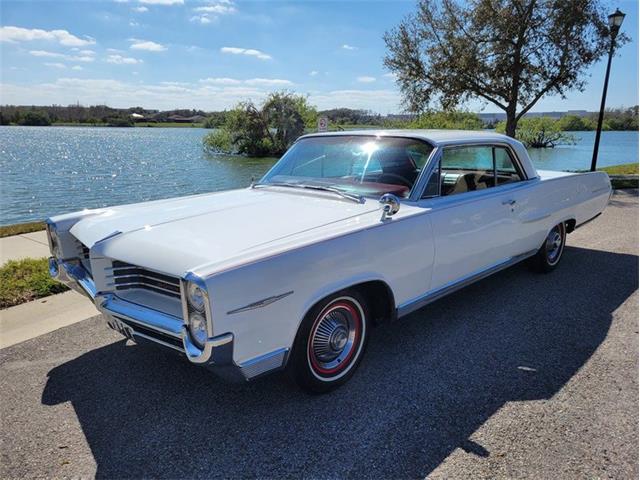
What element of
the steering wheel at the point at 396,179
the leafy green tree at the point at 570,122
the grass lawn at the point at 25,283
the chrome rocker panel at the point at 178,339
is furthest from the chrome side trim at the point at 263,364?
the leafy green tree at the point at 570,122

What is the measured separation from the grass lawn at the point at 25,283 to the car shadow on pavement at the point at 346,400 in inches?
62.5

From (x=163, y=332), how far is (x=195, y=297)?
14.6 inches

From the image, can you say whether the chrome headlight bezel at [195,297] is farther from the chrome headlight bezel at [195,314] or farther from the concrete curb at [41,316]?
the concrete curb at [41,316]

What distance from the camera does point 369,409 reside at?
2.89 meters

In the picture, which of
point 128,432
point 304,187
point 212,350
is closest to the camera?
point 212,350

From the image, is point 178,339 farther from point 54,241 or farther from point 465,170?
point 465,170

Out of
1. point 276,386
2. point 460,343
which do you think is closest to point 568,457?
point 460,343

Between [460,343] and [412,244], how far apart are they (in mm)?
1025

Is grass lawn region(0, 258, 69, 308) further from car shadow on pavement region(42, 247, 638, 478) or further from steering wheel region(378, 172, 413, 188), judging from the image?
steering wheel region(378, 172, 413, 188)

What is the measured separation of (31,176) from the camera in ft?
70.3

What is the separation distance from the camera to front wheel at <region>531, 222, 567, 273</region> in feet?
17.4

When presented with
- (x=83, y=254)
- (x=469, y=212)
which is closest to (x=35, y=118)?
(x=83, y=254)

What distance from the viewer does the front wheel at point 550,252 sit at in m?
5.32

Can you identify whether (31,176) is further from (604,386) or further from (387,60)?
(604,386)
